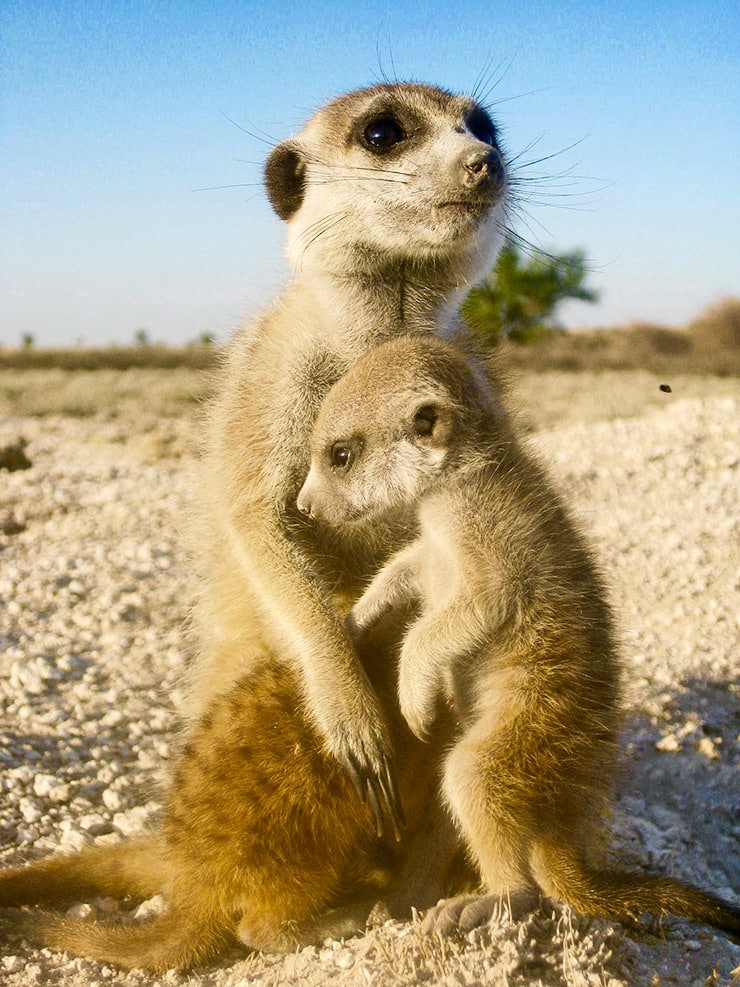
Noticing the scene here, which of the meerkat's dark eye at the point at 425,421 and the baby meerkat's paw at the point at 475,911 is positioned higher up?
the meerkat's dark eye at the point at 425,421

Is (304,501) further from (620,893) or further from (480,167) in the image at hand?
(620,893)

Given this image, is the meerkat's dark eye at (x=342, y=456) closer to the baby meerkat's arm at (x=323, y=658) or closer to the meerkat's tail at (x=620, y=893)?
the baby meerkat's arm at (x=323, y=658)

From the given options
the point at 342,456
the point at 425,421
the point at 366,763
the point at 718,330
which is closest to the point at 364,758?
the point at 366,763

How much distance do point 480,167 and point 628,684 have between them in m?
2.39

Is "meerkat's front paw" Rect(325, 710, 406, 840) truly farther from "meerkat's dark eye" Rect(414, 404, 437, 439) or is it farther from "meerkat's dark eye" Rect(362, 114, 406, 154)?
"meerkat's dark eye" Rect(362, 114, 406, 154)

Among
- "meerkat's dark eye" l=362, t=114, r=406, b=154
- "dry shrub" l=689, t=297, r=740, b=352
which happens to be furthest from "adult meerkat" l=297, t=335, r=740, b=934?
"dry shrub" l=689, t=297, r=740, b=352

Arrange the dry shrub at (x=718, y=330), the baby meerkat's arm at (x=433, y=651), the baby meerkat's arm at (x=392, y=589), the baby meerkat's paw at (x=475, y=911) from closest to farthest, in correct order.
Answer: the baby meerkat's paw at (x=475, y=911), the baby meerkat's arm at (x=433, y=651), the baby meerkat's arm at (x=392, y=589), the dry shrub at (x=718, y=330)

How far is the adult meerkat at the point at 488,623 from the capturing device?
2719 mm

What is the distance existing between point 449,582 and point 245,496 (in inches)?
29.2

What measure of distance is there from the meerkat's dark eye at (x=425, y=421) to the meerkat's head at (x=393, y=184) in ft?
1.70

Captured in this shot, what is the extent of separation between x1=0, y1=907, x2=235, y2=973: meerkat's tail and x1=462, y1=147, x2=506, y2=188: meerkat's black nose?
220 cm

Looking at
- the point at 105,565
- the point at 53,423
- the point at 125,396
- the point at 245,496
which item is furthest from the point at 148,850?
the point at 125,396

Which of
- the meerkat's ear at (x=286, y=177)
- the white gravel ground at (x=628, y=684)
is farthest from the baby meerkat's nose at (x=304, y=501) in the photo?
the meerkat's ear at (x=286, y=177)

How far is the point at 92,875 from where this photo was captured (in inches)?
126
